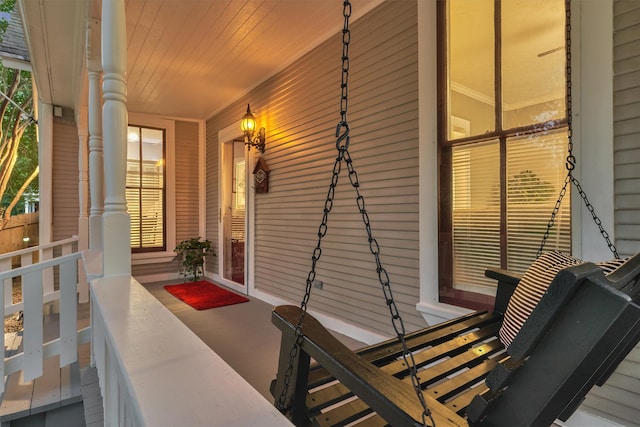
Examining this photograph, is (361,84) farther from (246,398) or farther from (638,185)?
(246,398)

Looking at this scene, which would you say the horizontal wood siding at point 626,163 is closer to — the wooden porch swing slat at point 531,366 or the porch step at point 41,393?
the wooden porch swing slat at point 531,366

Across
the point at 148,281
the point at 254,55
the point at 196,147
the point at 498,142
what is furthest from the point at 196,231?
the point at 498,142

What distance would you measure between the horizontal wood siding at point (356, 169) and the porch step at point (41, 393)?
2.12 m

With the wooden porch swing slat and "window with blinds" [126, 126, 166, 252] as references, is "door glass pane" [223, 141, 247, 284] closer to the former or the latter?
"window with blinds" [126, 126, 166, 252]

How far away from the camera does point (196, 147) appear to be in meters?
6.36

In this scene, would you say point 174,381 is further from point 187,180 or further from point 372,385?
point 187,180

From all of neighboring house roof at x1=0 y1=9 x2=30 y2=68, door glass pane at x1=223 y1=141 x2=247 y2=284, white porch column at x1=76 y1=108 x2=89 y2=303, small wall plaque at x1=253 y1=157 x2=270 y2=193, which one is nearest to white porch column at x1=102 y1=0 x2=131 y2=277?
small wall plaque at x1=253 y1=157 x2=270 y2=193

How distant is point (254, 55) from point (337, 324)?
308 centimetres

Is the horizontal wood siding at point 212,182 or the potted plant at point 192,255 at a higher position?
the horizontal wood siding at point 212,182

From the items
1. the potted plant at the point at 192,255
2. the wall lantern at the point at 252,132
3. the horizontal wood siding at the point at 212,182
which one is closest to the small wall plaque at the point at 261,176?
the wall lantern at the point at 252,132

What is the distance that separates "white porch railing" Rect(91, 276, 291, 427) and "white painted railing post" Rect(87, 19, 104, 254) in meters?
2.04

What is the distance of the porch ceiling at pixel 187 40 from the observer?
289cm

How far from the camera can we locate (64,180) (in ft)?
17.5

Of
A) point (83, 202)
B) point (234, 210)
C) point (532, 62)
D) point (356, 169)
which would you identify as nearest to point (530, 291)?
point (532, 62)
